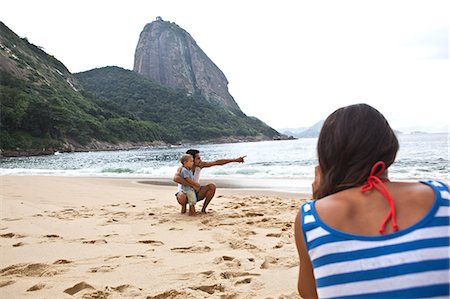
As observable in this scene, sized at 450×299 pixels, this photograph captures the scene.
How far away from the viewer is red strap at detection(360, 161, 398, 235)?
1.12m

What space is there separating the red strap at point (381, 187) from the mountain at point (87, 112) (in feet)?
160

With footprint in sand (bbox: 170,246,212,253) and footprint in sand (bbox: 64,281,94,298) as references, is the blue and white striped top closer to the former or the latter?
footprint in sand (bbox: 64,281,94,298)

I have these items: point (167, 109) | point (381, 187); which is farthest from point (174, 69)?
point (381, 187)

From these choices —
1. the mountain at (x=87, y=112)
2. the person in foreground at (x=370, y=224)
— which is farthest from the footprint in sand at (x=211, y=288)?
the mountain at (x=87, y=112)

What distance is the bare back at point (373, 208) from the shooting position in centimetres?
113

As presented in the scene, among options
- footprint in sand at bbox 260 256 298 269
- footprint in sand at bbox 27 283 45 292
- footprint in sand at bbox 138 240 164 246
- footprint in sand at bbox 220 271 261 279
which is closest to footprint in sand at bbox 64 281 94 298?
footprint in sand at bbox 27 283 45 292

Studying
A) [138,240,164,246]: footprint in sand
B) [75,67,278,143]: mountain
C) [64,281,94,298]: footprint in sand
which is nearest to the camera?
[64,281,94,298]: footprint in sand

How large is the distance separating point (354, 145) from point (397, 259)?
0.40 m

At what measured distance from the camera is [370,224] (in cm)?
114

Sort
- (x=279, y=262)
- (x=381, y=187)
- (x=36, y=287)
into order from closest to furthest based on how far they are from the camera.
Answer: (x=381, y=187), (x=36, y=287), (x=279, y=262)

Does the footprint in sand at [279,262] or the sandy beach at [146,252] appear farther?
the footprint in sand at [279,262]

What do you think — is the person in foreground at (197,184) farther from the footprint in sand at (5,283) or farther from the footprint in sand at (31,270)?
the footprint in sand at (5,283)

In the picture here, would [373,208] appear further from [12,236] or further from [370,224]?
[12,236]

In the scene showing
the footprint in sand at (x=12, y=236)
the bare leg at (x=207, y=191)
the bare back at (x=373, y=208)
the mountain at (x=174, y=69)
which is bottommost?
the footprint in sand at (x=12, y=236)
